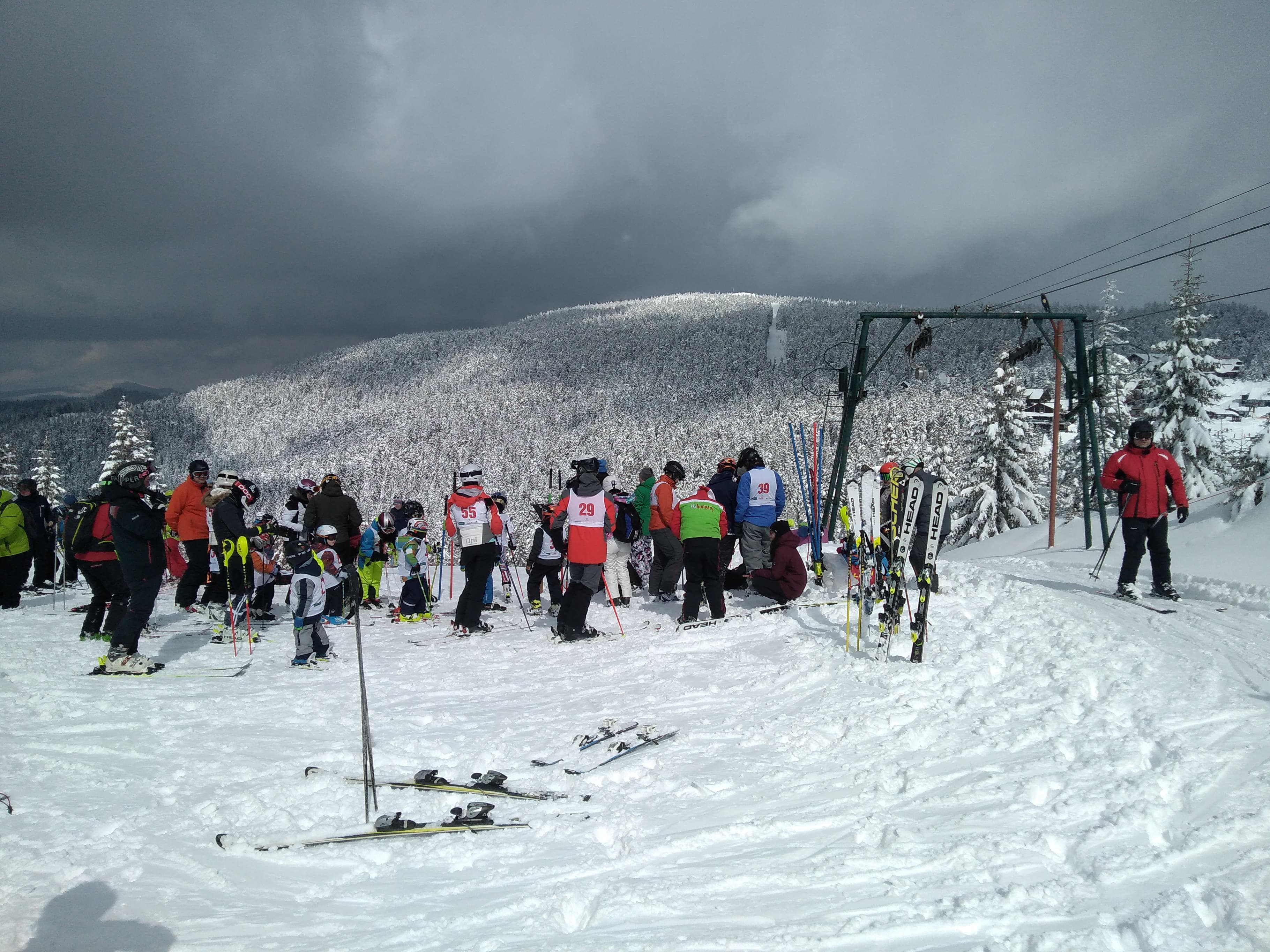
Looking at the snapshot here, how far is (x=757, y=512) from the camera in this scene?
9633mm

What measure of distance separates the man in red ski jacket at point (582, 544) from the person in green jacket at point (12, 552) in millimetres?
7760

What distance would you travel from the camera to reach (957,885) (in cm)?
310

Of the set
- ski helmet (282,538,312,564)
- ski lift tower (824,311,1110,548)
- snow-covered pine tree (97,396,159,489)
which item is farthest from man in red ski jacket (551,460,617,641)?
snow-covered pine tree (97,396,159,489)

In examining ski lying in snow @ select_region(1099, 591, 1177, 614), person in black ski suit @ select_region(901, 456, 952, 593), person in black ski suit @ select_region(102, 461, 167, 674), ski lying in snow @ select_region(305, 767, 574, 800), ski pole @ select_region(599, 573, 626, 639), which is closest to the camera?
ski lying in snow @ select_region(305, 767, 574, 800)

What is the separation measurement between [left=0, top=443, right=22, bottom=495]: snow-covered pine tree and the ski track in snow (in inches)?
1153

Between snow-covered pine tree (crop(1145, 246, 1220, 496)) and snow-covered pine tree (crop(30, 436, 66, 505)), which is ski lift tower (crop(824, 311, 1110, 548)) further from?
snow-covered pine tree (crop(30, 436, 66, 505))

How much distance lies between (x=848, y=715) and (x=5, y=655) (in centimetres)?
837

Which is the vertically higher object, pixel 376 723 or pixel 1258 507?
pixel 1258 507

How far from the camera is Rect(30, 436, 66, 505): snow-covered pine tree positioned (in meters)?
32.2

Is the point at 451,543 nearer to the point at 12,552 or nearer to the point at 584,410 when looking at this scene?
the point at 12,552

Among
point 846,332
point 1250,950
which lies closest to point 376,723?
point 1250,950

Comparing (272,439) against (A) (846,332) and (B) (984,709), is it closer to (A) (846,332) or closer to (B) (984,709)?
Result: (A) (846,332)

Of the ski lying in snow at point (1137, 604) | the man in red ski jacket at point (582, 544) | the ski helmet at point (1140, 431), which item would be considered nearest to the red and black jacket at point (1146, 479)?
the ski helmet at point (1140, 431)

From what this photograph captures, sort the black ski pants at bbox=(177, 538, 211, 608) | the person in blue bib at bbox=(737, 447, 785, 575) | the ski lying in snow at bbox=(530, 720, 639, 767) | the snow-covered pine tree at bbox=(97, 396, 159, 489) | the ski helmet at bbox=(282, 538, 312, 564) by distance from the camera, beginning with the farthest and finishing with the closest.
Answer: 1. the snow-covered pine tree at bbox=(97, 396, 159, 489)
2. the person in blue bib at bbox=(737, 447, 785, 575)
3. the black ski pants at bbox=(177, 538, 211, 608)
4. the ski helmet at bbox=(282, 538, 312, 564)
5. the ski lying in snow at bbox=(530, 720, 639, 767)
